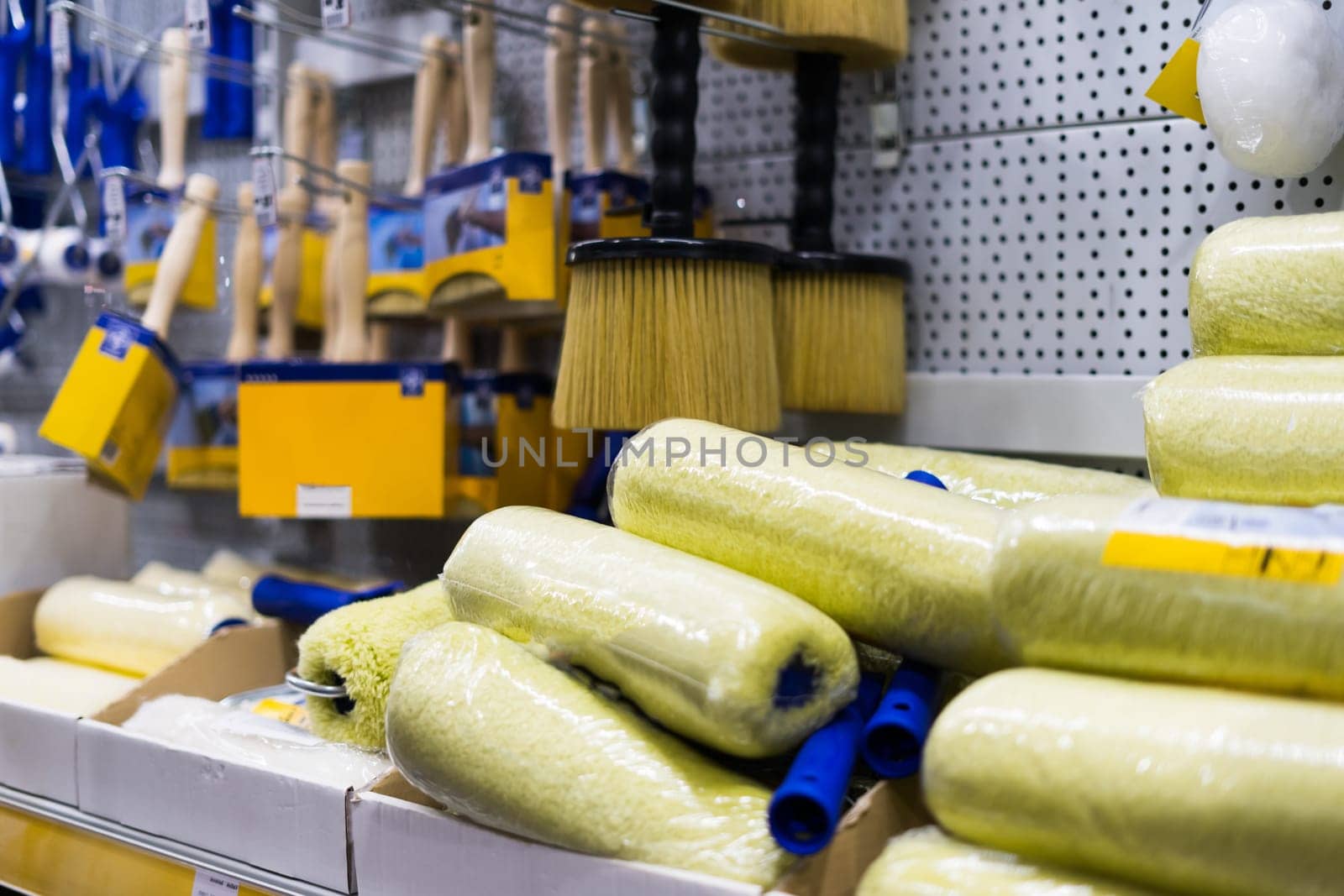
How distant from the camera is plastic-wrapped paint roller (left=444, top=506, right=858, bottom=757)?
0.60 m

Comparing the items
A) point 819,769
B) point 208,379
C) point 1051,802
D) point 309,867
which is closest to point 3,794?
point 309,867

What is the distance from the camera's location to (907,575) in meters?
0.64

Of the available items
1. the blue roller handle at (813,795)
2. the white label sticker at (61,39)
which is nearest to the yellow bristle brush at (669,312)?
the blue roller handle at (813,795)

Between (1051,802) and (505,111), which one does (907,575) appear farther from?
(505,111)

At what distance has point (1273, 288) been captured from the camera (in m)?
0.74

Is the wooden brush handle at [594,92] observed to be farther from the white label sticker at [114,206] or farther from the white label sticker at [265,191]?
the white label sticker at [114,206]

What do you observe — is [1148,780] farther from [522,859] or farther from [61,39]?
[61,39]

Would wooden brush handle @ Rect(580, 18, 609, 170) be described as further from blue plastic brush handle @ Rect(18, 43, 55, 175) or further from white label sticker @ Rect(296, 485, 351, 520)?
blue plastic brush handle @ Rect(18, 43, 55, 175)

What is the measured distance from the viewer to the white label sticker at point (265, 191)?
1.36 m

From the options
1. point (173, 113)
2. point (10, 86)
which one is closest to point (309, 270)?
point (173, 113)

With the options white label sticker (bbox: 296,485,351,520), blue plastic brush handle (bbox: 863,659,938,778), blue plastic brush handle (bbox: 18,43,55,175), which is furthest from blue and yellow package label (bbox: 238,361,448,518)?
blue plastic brush handle (bbox: 18,43,55,175)

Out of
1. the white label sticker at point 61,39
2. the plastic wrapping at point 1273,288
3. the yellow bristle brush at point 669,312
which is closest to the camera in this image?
the plastic wrapping at point 1273,288

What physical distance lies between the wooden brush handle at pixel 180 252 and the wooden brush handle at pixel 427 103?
0.95 feet

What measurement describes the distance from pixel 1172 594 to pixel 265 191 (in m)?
1.18
